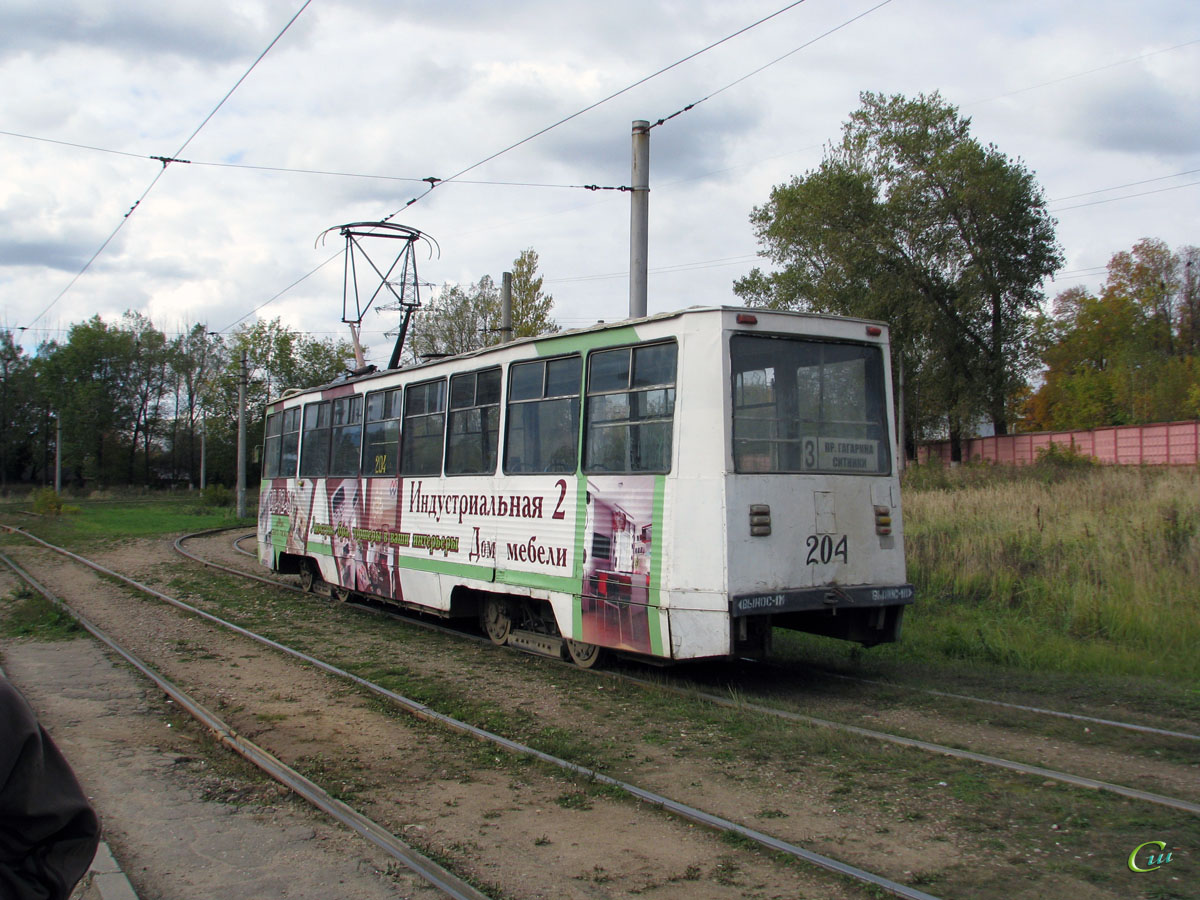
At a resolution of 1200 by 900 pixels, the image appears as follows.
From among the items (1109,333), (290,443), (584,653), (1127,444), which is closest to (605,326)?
(584,653)

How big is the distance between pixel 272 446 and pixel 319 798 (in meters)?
11.9

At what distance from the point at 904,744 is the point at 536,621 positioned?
447 cm

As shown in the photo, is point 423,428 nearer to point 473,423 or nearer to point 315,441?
point 473,423

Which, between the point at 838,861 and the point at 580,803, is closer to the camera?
the point at 838,861

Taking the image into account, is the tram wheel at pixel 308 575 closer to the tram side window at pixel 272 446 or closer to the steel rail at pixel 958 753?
the tram side window at pixel 272 446

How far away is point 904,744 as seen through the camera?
607 cm

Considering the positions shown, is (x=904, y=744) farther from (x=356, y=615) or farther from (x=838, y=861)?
(x=356, y=615)

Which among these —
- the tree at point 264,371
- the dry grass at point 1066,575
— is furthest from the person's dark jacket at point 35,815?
the tree at point 264,371

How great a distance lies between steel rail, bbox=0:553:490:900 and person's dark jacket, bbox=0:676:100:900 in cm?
237

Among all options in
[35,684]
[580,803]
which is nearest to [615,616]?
[580,803]

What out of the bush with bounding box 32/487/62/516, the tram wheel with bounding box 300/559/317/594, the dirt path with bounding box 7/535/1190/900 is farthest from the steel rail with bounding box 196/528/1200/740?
the bush with bounding box 32/487/62/516

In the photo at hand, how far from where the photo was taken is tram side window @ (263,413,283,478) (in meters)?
16.1

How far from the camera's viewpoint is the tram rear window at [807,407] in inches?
297

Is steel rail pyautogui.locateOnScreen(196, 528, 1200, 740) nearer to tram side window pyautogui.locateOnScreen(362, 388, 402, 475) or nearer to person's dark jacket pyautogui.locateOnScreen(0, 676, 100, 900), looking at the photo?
tram side window pyautogui.locateOnScreen(362, 388, 402, 475)
